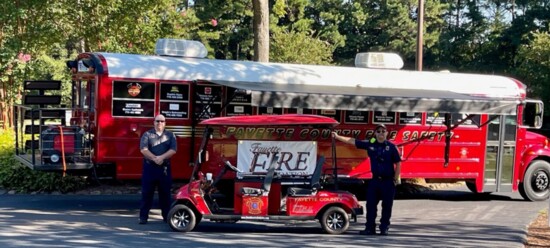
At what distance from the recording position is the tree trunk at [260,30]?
64.2 ft

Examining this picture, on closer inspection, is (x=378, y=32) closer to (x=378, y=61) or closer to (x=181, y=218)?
(x=378, y=61)

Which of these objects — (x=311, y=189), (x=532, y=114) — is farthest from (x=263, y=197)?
(x=532, y=114)

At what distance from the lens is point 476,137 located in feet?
52.4

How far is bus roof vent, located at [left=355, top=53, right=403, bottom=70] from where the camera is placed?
16.6m

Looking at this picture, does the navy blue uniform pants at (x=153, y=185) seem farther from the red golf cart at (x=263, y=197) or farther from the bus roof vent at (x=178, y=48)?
the bus roof vent at (x=178, y=48)

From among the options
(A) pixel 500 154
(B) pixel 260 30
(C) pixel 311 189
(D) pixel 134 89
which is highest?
(B) pixel 260 30

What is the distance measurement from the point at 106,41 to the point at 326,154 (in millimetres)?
9093

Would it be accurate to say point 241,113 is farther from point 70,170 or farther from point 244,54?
point 244,54

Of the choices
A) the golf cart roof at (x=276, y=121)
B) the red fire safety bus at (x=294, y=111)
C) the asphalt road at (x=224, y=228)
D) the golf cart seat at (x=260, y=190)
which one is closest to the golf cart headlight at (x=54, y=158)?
A: the red fire safety bus at (x=294, y=111)

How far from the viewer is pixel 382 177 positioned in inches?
453

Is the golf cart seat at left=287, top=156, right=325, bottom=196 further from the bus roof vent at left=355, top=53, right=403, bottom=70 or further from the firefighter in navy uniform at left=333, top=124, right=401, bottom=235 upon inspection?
the bus roof vent at left=355, top=53, right=403, bottom=70

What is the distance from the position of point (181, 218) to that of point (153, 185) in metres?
0.87

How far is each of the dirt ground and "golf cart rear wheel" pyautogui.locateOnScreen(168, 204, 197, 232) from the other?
4.87 metres

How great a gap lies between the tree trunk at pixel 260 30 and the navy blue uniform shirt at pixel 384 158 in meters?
8.43
